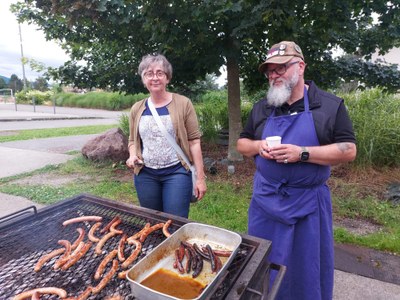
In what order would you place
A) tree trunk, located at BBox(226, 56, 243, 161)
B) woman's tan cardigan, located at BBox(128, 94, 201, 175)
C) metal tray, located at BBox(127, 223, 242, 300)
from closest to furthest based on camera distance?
metal tray, located at BBox(127, 223, 242, 300), woman's tan cardigan, located at BBox(128, 94, 201, 175), tree trunk, located at BBox(226, 56, 243, 161)

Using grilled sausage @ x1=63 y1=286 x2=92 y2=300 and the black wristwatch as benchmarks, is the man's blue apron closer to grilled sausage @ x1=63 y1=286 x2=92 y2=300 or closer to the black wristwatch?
the black wristwatch

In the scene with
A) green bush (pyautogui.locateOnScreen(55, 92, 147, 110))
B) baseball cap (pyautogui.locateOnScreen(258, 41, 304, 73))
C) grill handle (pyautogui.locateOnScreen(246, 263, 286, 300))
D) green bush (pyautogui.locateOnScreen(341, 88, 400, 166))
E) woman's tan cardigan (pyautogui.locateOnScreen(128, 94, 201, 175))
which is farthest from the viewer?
green bush (pyautogui.locateOnScreen(55, 92, 147, 110))

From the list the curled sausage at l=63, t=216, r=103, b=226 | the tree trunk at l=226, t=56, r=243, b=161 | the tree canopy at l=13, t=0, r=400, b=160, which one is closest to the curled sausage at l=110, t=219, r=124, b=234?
the curled sausage at l=63, t=216, r=103, b=226

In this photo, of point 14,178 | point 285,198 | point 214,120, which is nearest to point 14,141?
point 14,178

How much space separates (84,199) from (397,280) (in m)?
2.86

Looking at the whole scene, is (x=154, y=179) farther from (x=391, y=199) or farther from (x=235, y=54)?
(x=391, y=199)

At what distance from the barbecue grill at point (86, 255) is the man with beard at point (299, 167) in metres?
0.33

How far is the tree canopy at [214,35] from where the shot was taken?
12.0ft

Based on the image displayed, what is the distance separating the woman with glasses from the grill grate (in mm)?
424

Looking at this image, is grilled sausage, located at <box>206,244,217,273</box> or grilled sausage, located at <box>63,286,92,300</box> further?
grilled sausage, located at <box>206,244,217,273</box>

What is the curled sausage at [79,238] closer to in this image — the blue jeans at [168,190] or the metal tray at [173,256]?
the metal tray at [173,256]

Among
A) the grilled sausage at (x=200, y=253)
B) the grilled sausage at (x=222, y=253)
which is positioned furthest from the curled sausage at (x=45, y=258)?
the grilled sausage at (x=222, y=253)

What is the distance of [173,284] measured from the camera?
5.19 ft

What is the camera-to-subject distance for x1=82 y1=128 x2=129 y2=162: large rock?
6.84 m
